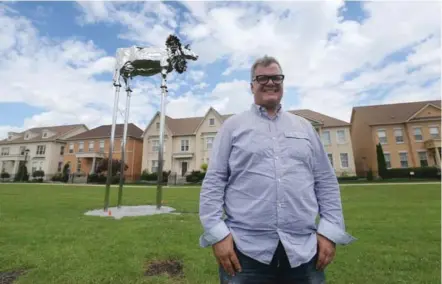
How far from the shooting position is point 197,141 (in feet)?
125

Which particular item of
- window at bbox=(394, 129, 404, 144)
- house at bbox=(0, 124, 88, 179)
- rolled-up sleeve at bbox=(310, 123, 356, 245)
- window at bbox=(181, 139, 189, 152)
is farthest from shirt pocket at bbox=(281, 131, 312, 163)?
house at bbox=(0, 124, 88, 179)

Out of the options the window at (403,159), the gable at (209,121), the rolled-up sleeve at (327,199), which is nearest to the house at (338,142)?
the window at (403,159)

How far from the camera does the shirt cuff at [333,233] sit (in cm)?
173

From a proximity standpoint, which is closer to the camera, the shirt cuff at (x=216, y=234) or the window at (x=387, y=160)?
the shirt cuff at (x=216, y=234)

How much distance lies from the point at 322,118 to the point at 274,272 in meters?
38.3

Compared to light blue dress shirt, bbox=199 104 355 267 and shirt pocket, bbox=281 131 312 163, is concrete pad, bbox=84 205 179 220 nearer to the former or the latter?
light blue dress shirt, bbox=199 104 355 267

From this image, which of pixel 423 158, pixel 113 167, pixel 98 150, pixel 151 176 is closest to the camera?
pixel 423 158

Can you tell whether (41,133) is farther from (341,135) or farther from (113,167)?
(341,135)

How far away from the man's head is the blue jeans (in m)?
1.01

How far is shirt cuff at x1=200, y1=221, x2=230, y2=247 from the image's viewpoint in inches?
64.1

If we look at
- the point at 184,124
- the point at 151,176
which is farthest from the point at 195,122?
the point at 151,176

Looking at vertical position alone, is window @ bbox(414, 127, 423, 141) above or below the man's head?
above

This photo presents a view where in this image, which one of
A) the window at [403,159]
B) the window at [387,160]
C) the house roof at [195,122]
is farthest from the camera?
the house roof at [195,122]

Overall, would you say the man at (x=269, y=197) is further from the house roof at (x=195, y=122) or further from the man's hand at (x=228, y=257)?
the house roof at (x=195, y=122)
